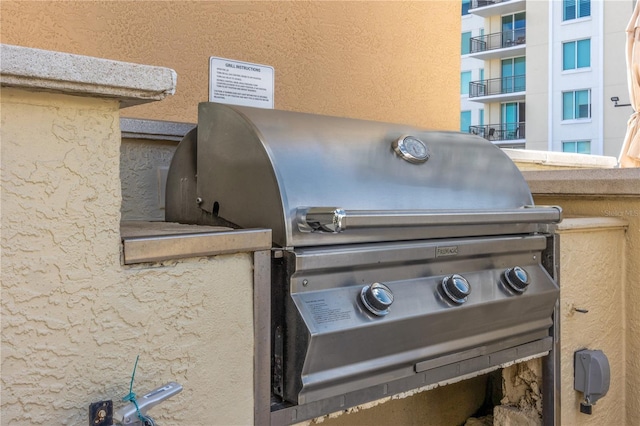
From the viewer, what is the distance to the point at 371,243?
1774 mm

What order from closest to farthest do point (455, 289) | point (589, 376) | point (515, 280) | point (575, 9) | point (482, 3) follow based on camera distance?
point (455, 289)
point (515, 280)
point (589, 376)
point (575, 9)
point (482, 3)

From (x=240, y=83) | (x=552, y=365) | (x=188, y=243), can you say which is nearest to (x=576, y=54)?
(x=552, y=365)

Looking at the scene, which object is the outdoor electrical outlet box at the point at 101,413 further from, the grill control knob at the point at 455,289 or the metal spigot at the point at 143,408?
the grill control knob at the point at 455,289

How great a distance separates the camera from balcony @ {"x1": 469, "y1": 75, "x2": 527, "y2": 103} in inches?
987

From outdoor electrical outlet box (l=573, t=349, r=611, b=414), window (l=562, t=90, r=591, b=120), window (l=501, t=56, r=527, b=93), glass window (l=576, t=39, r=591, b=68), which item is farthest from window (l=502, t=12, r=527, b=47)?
outdoor electrical outlet box (l=573, t=349, r=611, b=414)

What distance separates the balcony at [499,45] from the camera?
25.4m

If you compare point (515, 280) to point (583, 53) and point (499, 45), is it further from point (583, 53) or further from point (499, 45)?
point (499, 45)

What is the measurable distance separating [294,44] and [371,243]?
154 cm

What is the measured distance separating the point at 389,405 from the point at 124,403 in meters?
1.94

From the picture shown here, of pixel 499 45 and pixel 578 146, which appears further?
pixel 499 45

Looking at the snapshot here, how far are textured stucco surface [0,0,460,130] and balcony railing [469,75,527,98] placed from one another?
22768mm

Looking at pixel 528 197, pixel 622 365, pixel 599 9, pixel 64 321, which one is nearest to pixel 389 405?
pixel 622 365

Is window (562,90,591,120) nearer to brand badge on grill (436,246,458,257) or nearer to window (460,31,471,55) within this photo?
window (460,31,471,55)

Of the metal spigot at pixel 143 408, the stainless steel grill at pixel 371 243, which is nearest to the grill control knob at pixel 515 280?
the stainless steel grill at pixel 371 243
